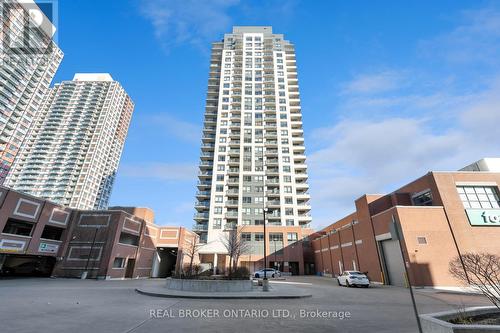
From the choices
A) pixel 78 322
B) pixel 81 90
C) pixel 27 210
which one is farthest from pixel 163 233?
pixel 81 90

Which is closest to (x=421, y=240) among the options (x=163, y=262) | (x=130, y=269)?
(x=130, y=269)

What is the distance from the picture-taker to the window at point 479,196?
26.0 metres

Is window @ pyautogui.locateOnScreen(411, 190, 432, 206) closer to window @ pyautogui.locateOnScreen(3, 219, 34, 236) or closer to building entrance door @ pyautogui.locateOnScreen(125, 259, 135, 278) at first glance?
building entrance door @ pyautogui.locateOnScreen(125, 259, 135, 278)

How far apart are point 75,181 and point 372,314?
4708 inches

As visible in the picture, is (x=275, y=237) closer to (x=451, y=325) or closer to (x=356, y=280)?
(x=356, y=280)

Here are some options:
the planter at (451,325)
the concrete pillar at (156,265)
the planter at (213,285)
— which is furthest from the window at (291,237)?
the planter at (451,325)

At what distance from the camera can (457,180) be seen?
26547 millimetres

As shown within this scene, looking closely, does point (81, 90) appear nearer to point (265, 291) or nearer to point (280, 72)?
point (280, 72)

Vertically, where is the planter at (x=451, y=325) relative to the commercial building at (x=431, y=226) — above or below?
below

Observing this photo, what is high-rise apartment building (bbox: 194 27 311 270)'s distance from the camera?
5894 centimetres

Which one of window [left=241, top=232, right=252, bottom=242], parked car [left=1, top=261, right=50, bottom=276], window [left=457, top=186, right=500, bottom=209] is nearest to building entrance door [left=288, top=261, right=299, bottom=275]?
window [left=241, top=232, right=252, bottom=242]

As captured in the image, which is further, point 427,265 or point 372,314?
point 427,265

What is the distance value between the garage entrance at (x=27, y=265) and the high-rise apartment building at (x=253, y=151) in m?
29.3

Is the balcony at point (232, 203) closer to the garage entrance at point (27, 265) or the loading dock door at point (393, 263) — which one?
the garage entrance at point (27, 265)
